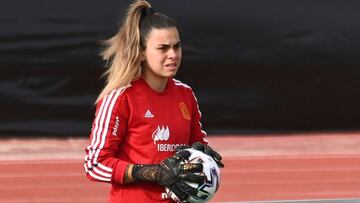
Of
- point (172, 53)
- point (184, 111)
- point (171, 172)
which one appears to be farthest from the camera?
point (184, 111)

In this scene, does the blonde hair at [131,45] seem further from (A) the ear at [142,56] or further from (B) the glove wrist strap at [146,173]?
(B) the glove wrist strap at [146,173]

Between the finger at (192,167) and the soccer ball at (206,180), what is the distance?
14 millimetres

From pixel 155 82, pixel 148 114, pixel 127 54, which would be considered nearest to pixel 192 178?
pixel 148 114

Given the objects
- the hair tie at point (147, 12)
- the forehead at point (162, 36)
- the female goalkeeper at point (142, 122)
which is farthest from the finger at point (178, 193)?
the hair tie at point (147, 12)

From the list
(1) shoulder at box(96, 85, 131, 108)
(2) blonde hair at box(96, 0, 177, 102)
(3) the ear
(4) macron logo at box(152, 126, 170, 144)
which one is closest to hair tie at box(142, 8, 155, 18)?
(2) blonde hair at box(96, 0, 177, 102)

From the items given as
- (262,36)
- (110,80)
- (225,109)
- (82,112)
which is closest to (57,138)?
(82,112)

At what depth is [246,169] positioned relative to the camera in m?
4.95

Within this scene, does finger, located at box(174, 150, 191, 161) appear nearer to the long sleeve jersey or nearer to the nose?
the long sleeve jersey

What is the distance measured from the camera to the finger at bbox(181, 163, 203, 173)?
2.52m

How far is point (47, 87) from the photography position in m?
4.84

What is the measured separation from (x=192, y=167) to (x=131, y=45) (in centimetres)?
44

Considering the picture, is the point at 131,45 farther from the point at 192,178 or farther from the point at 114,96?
the point at 192,178

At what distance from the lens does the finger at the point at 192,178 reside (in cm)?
252

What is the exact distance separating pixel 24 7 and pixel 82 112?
692mm
